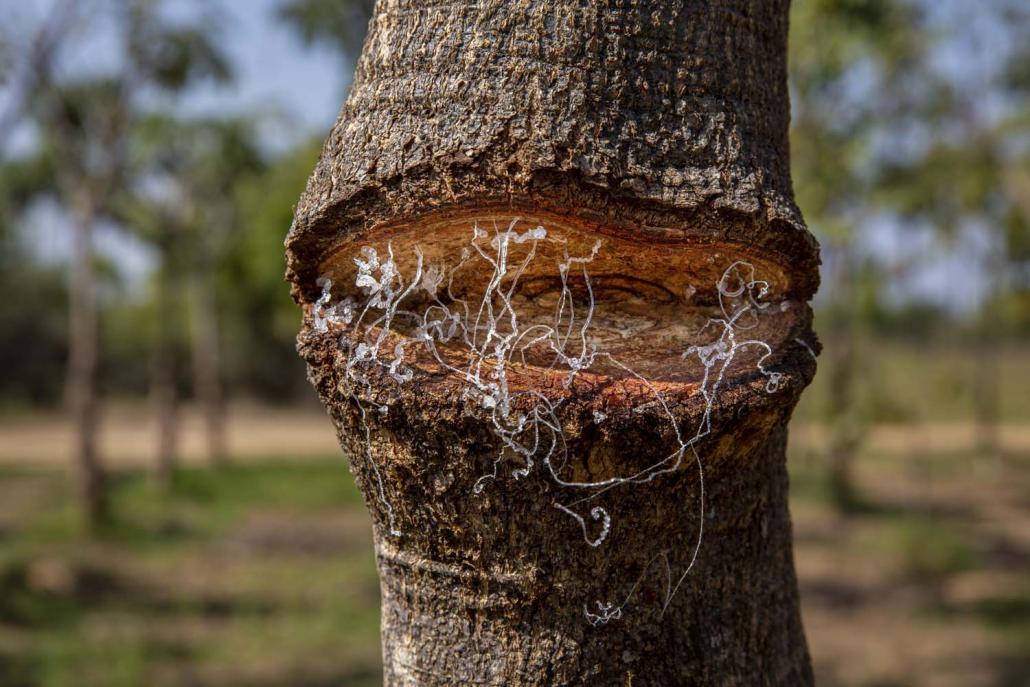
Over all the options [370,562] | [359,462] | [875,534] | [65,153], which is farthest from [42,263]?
[359,462]

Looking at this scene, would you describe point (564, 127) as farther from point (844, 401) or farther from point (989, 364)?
point (989, 364)

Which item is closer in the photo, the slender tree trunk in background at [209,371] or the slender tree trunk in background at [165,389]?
the slender tree trunk in background at [165,389]

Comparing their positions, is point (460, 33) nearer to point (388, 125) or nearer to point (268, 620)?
point (388, 125)

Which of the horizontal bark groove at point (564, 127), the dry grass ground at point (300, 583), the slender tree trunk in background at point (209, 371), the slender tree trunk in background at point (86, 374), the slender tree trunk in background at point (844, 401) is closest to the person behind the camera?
the horizontal bark groove at point (564, 127)

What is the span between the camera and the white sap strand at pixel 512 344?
0.98 meters

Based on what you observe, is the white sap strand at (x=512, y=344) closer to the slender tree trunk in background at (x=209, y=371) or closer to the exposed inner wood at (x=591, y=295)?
the exposed inner wood at (x=591, y=295)

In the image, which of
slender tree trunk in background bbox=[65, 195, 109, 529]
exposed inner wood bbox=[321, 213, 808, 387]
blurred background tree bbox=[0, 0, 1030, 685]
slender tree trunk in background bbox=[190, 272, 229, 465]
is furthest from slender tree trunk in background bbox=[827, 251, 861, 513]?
exposed inner wood bbox=[321, 213, 808, 387]

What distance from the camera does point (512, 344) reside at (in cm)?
106

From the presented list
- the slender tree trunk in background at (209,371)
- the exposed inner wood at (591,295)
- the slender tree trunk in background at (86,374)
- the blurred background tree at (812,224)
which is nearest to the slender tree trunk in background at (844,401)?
the blurred background tree at (812,224)

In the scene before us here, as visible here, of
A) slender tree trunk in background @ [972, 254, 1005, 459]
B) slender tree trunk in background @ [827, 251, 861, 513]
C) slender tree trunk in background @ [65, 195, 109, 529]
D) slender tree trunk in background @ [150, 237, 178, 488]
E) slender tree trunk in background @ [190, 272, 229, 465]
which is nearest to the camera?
slender tree trunk in background @ [65, 195, 109, 529]

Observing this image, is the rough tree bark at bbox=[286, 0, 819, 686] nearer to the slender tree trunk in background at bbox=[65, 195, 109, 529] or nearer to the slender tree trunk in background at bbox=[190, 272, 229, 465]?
the slender tree trunk in background at bbox=[65, 195, 109, 529]

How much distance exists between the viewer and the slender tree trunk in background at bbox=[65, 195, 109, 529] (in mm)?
8055

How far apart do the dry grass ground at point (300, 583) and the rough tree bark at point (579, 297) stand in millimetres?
4186

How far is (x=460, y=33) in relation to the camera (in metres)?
1.02
